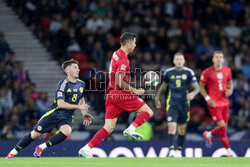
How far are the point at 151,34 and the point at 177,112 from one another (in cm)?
577

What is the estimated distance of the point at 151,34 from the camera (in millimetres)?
17453

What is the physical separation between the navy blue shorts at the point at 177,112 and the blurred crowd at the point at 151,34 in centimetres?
294

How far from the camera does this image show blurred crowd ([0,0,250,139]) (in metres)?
16.1

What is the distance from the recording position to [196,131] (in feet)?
47.4

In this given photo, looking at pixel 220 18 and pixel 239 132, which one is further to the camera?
pixel 220 18

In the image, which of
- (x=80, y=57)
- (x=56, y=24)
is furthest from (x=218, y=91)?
(x=56, y=24)

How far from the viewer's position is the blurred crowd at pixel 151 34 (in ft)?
53.0

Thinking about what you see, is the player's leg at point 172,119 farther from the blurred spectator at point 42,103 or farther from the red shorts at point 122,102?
the blurred spectator at point 42,103

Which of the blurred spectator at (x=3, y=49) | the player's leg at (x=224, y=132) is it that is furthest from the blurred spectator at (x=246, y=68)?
the blurred spectator at (x=3, y=49)

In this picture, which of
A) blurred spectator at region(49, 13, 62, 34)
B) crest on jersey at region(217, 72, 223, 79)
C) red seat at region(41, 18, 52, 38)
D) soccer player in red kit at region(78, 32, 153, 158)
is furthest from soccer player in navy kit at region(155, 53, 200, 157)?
red seat at region(41, 18, 52, 38)

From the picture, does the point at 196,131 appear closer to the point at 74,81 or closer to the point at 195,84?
the point at 195,84

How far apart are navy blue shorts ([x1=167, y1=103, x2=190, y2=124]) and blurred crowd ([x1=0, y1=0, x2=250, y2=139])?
9.66ft

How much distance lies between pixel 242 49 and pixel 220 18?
1661 mm

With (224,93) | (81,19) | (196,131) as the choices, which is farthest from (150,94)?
(81,19)
